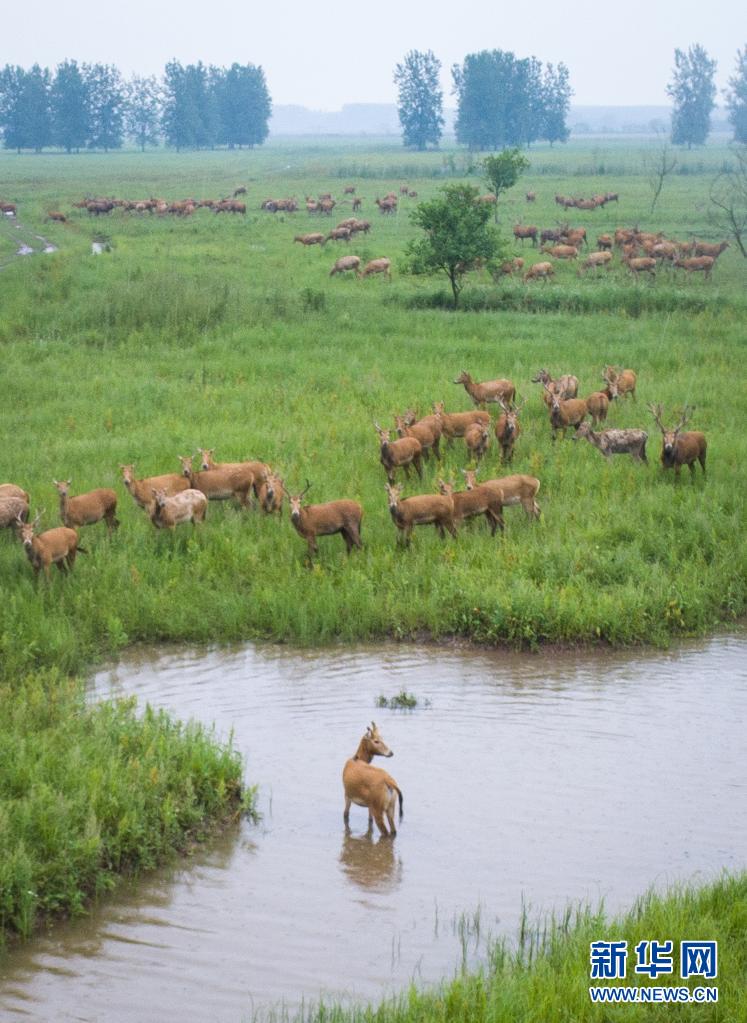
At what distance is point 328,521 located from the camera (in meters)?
15.0

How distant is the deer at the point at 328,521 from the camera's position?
14.9m

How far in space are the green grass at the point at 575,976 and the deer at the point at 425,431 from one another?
1048cm

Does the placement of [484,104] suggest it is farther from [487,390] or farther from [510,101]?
[487,390]

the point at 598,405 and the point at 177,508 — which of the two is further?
the point at 598,405

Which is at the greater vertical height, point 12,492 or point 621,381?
point 621,381

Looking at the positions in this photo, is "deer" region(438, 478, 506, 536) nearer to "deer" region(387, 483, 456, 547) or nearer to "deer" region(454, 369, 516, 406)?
"deer" region(387, 483, 456, 547)

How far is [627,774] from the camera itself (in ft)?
34.5

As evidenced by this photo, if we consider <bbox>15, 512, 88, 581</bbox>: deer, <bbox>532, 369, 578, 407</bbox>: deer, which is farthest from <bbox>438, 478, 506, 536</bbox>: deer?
<bbox>532, 369, 578, 407</bbox>: deer

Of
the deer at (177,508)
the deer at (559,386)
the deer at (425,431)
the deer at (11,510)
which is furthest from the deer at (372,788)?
the deer at (559,386)

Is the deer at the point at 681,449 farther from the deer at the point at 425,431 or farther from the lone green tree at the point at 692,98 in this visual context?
the lone green tree at the point at 692,98

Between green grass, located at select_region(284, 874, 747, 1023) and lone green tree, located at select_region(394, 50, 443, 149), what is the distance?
5594 inches

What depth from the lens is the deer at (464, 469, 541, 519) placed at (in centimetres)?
1594

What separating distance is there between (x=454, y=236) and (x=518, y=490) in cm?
1728

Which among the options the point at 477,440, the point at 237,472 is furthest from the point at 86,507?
the point at 477,440
